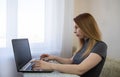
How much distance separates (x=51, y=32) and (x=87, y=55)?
2.65ft

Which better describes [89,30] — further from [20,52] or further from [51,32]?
[51,32]

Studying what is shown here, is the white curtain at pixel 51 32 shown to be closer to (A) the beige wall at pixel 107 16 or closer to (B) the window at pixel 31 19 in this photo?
(B) the window at pixel 31 19

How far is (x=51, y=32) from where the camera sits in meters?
2.43

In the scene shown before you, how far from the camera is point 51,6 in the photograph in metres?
2.42

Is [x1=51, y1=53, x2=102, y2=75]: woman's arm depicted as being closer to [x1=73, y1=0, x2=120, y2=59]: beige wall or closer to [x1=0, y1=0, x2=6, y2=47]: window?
[x1=0, y1=0, x2=6, y2=47]: window

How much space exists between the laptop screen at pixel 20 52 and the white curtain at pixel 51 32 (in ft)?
0.80

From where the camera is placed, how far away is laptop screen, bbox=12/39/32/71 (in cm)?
170

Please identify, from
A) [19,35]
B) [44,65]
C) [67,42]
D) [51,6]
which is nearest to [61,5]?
[51,6]

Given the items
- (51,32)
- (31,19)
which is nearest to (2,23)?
(31,19)

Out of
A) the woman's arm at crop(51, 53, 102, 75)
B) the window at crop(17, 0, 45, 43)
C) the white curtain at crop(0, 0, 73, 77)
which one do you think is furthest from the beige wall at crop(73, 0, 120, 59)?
the woman's arm at crop(51, 53, 102, 75)

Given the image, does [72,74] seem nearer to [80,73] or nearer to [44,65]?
[80,73]

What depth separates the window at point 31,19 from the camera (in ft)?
7.22

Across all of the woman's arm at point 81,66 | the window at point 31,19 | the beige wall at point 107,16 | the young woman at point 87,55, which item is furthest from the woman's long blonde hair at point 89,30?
the beige wall at point 107,16

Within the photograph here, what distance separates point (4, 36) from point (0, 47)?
0.11 metres
